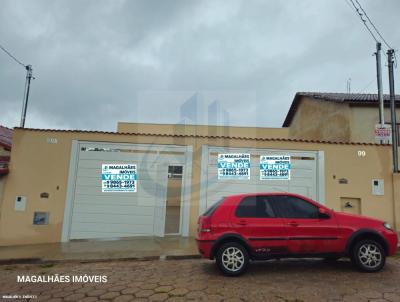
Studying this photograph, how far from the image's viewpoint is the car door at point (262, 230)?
17.4ft

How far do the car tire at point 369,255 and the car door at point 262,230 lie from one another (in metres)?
1.27

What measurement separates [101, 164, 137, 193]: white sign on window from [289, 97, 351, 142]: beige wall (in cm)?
977

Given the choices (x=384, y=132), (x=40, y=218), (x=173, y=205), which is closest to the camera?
(x=40, y=218)

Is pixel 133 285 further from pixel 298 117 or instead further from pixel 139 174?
pixel 298 117

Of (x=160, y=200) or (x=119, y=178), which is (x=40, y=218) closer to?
(x=119, y=178)

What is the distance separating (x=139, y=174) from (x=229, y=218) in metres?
4.92

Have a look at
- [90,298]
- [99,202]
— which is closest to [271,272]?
[90,298]

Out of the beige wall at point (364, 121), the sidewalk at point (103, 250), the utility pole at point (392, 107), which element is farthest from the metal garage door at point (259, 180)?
the beige wall at point (364, 121)

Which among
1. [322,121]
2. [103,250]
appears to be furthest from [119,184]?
[322,121]

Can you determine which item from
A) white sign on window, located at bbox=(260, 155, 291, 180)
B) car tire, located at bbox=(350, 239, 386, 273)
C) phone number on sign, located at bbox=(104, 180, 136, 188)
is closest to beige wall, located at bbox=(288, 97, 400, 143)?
white sign on window, located at bbox=(260, 155, 291, 180)

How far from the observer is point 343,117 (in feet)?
44.9

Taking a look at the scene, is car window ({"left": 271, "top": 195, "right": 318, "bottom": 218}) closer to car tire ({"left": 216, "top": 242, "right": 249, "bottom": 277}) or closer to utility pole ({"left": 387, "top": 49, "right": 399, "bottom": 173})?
car tire ({"left": 216, "top": 242, "right": 249, "bottom": 277})

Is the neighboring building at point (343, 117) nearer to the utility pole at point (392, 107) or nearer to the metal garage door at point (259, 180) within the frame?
the utility pole at point (392, 107)

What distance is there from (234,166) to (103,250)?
15.2 ft
